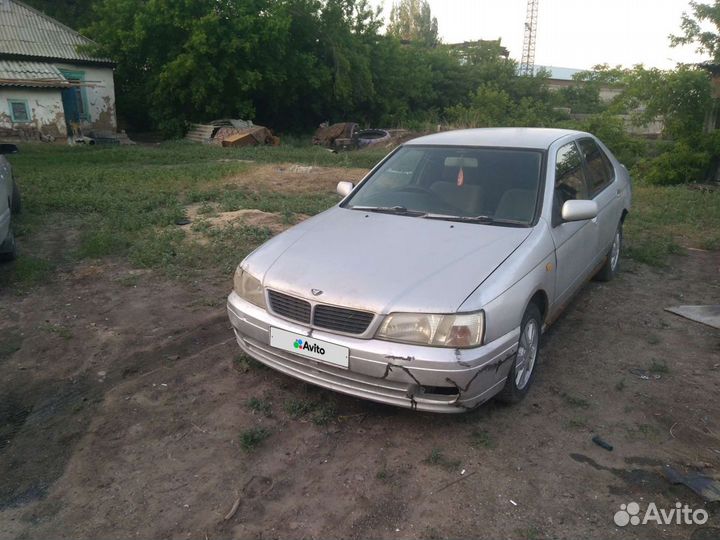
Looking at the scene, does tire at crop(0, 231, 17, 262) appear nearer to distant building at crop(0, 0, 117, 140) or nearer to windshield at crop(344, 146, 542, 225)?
windshield at crop(344, 146, 542, 225)

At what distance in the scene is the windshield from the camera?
389cm

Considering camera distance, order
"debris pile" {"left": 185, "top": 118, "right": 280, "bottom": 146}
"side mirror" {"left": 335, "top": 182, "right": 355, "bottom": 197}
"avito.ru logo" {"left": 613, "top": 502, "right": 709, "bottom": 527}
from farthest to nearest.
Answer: "debris pile" {"left": 185, "top": 118, "right": 280, "bottom": 146} → "side mirror" {"left": 335, "top": 182, "right": 355, "bottom": 197} → "avito.ru logo" {"left": 613, "top": 502, "right": 709, "bottom": 527}

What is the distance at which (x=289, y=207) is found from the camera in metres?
8.55

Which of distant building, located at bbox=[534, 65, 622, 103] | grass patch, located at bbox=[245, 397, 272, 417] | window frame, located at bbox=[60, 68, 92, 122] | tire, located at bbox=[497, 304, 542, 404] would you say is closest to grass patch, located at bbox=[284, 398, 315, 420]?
grass patch, located at bbox=[245, 397, 272, 417]

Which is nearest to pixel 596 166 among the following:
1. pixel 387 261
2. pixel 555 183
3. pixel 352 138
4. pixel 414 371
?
pixel 555 183

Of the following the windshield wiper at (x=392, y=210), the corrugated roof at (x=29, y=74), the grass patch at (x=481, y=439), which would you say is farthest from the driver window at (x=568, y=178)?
the corrugated roof at (x=29, y=74)

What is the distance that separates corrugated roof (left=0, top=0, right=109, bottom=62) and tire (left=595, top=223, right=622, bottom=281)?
25095mm

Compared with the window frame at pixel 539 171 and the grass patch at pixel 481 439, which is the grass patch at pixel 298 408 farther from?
the window frame at pixel 539 171

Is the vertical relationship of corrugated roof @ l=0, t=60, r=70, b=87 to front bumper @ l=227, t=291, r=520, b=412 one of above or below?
above

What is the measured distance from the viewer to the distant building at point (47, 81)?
830 inches

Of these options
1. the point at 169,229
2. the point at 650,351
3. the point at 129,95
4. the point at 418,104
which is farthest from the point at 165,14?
the point at 650,351

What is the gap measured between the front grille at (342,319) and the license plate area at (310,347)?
0.09 metres

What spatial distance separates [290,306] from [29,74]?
77.6 feet

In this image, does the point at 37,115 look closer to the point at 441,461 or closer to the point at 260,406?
the point at 260,406
